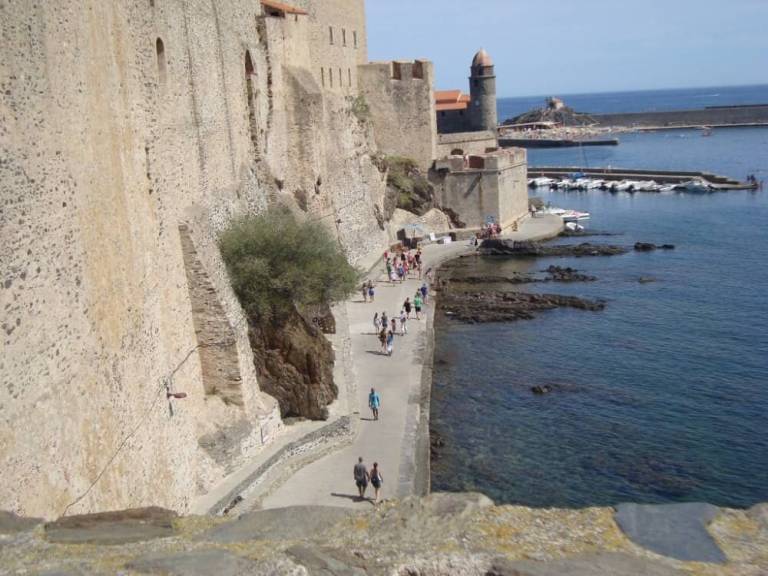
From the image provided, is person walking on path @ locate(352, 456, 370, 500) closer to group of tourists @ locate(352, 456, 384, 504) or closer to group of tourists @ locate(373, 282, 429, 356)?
group of tourists @ locate(352, 456, 384, 504)

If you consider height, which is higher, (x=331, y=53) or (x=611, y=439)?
(x=331, y=53)

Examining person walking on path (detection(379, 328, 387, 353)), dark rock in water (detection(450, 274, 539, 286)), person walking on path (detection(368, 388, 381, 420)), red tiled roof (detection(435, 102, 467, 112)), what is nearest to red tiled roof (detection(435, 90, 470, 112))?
red tiled roof (detection(435, 102, 467, 112))

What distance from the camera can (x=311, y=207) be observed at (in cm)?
2591

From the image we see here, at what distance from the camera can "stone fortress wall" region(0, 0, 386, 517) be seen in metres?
7.96

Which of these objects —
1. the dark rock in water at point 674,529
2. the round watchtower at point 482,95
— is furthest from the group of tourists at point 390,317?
the round watchtower at point 482,95

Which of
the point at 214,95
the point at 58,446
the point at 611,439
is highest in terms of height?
the point at 214,95

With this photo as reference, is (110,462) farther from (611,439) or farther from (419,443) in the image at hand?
(611,439)

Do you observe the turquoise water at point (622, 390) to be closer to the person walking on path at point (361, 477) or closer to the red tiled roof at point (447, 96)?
the person walking on path at point (361, 477)

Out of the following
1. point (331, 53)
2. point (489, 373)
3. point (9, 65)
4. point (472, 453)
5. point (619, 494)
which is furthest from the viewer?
point (331, 53)

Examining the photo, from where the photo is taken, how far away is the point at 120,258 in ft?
35.2

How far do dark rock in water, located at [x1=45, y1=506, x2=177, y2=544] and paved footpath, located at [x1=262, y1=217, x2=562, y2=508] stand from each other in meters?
8.00

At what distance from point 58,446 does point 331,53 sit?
2572 cm

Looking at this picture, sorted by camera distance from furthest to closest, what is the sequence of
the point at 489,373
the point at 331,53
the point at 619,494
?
1. the point at 331,53
2. the point at 489,373
3. the point at 619,494

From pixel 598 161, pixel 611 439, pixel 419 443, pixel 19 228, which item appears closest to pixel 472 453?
pixel 419 443
